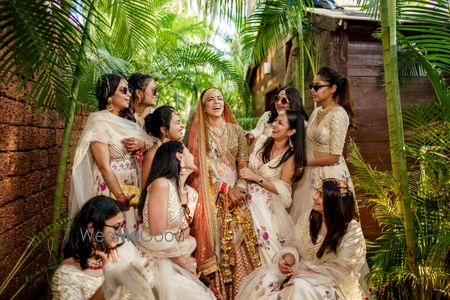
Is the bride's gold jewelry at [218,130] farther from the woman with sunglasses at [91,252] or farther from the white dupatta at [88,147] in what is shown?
the woman with sunglasses at [91,252]

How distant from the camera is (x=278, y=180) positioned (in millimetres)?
3555

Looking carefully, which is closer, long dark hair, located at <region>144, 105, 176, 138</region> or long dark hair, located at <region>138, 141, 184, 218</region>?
long dark hair, located at <region>138, 141, 184, 218</region>

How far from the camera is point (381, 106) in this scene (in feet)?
18.7

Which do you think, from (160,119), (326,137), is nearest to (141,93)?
(160,119)

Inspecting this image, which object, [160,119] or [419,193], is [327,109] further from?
[160,119]

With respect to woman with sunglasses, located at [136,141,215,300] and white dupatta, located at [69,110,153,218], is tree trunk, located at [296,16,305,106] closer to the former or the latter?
white dupatta, located at [69,110,153,218]

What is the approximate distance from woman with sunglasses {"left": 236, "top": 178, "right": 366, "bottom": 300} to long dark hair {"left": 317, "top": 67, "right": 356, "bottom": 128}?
1.11 m

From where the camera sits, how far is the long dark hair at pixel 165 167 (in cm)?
283

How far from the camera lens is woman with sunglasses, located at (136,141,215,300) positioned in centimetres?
252

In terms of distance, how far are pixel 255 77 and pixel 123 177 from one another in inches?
290

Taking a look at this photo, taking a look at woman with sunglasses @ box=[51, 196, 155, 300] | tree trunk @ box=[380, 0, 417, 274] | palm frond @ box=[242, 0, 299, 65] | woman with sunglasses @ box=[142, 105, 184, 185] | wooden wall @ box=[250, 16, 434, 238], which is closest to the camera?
woman with sunglasses @ box=[51, 196, 155, 300]

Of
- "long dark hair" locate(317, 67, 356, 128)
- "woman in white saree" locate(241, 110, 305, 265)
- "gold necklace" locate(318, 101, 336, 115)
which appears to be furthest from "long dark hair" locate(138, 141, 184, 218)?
"long dark hair" locate(317, 67, 356, 128)

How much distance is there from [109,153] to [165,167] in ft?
2.42

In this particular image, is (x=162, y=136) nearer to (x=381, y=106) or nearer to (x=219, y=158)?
(x=219, y=158)
